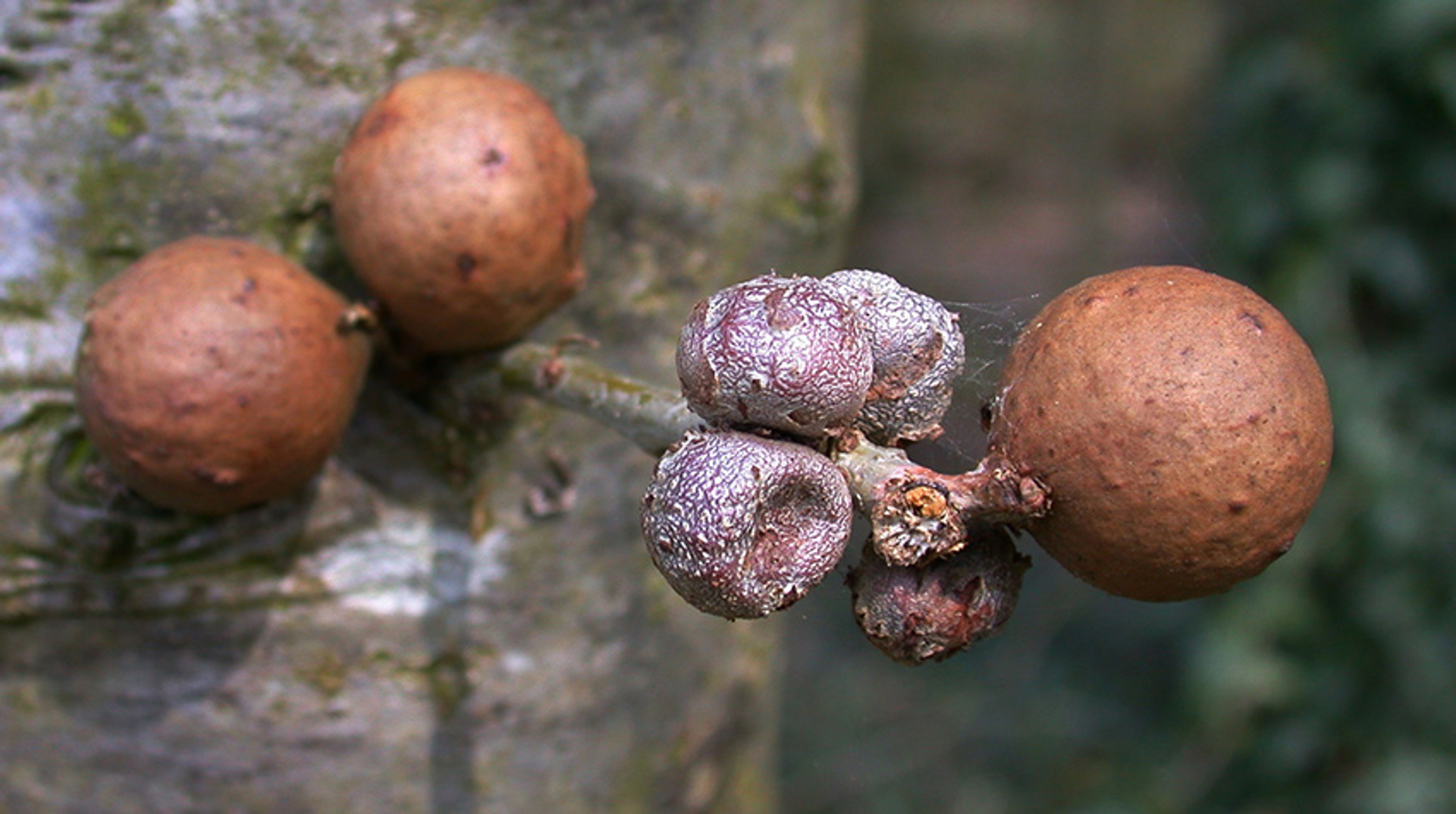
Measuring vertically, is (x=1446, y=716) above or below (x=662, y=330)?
below

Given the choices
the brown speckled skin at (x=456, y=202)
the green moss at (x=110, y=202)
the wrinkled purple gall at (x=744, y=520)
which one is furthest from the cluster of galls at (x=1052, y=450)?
the green moss at (x=110, y=202)

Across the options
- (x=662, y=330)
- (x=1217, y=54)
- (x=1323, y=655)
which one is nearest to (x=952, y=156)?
(x=1217, y=54)

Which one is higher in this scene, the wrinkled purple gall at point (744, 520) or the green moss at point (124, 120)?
the green moss at point (124, 120)

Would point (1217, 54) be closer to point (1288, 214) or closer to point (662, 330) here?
point (1288, 214)

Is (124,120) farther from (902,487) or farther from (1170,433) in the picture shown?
(1170,433)

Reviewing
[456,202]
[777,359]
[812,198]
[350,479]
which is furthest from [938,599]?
[812,198]

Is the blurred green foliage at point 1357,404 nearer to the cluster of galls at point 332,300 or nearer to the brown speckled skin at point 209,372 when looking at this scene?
the cluster of galls at point 332,300

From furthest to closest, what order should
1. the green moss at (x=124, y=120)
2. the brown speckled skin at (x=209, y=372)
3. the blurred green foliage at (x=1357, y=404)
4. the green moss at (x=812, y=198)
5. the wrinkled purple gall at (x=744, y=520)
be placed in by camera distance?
1. the blurred green foliage at (x=1357, y=404)
2. the green moss at (x=812, y=198)
3. the green moss at (x=124, y=120)
4. the brown speckled skin at (x=209, y=372)
5. the wrinkled purple gall at (x=744, y=520)

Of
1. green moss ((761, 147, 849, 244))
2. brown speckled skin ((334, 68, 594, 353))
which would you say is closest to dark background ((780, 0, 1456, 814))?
green moss ((761, 147, 849, 244))
